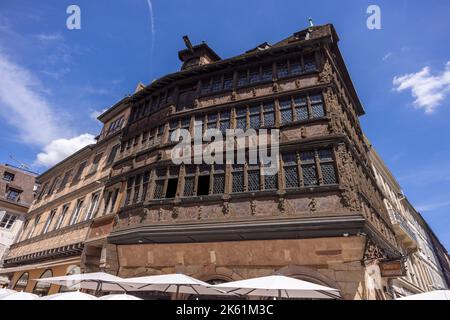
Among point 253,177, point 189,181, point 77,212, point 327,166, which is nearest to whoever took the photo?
point 327,166

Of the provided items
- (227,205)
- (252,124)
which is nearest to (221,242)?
(227,205)

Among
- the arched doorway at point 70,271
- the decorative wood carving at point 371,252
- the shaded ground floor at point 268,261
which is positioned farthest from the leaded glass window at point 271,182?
the arched doorway at point 70,271

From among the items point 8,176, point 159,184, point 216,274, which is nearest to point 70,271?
point 159,184

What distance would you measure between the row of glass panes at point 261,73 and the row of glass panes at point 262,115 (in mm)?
1492

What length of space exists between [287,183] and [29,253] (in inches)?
790

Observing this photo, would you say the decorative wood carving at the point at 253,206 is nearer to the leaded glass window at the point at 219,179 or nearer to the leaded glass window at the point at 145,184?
the leaded glass window at the point at 219,179

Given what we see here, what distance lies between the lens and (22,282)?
18.0 metres

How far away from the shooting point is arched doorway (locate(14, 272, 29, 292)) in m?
17.6

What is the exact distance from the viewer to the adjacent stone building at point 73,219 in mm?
13727

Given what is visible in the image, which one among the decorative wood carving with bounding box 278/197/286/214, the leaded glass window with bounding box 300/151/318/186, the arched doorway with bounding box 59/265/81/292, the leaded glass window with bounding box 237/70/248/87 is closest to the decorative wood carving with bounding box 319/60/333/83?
the leaded glass window with bounding box 300/151/318/186

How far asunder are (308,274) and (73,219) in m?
15.2

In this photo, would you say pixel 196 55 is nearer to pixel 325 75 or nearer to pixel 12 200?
pixel 325 75
